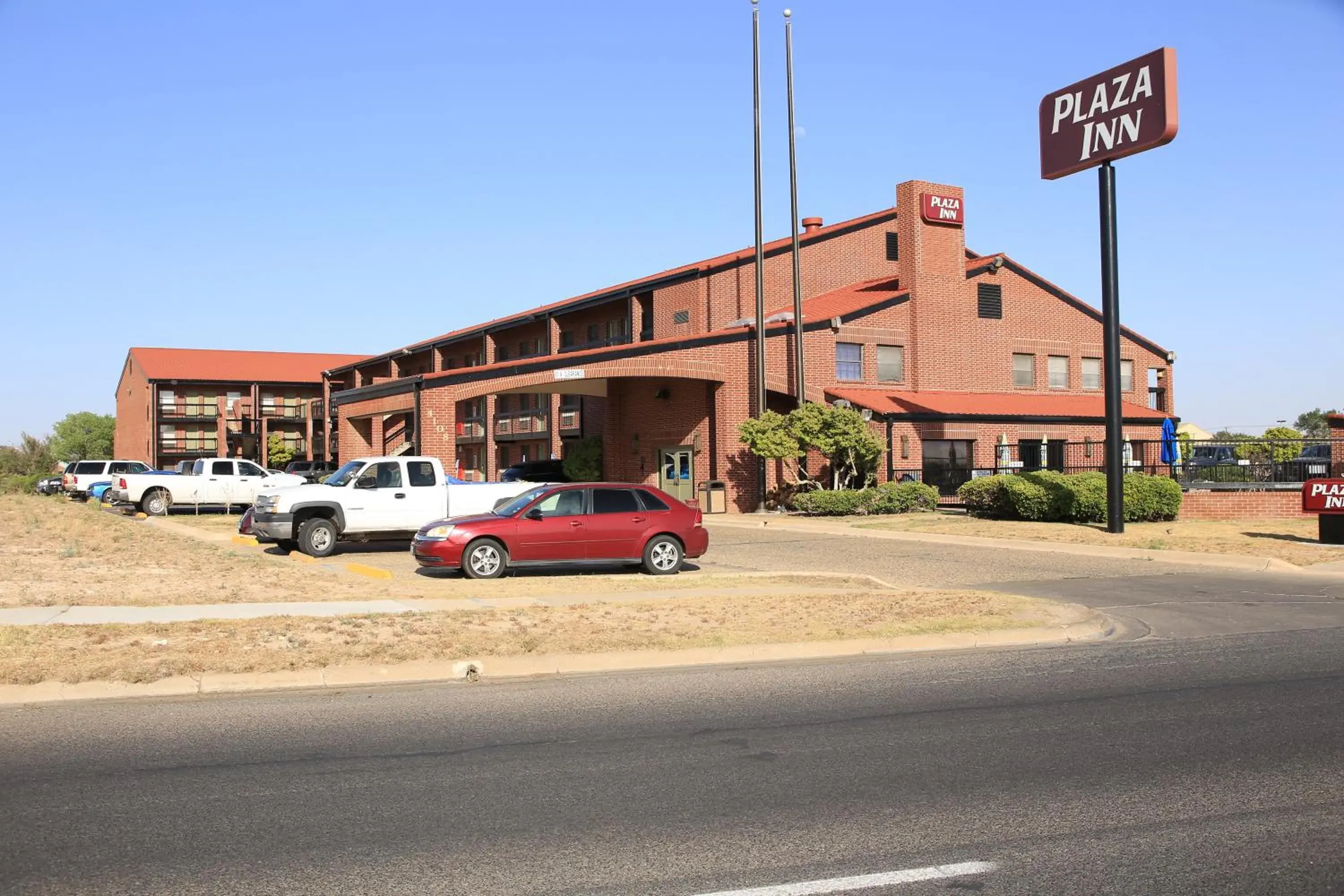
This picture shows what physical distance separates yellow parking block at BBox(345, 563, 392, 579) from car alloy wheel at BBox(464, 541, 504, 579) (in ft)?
4.80

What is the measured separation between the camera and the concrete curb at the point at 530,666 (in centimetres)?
936

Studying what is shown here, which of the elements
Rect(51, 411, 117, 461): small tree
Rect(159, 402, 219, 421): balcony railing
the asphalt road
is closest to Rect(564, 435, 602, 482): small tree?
the asphalt road

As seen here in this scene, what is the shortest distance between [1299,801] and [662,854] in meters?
3.53

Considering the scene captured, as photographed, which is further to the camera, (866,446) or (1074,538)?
(866,446)

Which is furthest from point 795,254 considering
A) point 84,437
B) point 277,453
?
point 84,437

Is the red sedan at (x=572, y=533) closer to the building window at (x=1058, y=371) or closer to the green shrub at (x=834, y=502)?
the green shrub at (x=834, y=502)

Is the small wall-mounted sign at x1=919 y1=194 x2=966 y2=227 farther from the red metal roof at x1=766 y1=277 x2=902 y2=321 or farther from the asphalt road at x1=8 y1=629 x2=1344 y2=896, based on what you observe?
the asphalt road at x1=8 y1=629 x2=1344 y2=896

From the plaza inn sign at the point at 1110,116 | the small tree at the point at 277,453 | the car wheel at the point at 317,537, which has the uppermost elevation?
the plaza inn sign at the point at 1110,116

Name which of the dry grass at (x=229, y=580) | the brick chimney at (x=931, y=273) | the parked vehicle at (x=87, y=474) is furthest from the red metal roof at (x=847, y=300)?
the parked vehicle at (x=87, y=474)

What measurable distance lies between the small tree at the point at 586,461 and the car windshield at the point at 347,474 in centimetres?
2148

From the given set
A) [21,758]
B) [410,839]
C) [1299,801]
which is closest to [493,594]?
[21,758]

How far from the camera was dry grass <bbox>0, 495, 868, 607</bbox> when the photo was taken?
14.9 metres

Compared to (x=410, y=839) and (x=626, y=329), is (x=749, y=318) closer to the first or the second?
(x=626, y=329)

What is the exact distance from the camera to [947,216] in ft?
136
